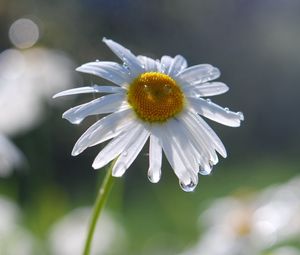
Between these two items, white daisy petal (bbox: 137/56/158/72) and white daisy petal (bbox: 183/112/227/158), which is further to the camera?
white daisy petal (bbox: 137/56/158/72)

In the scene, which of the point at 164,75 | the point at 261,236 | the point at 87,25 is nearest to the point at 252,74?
the point at 87,25

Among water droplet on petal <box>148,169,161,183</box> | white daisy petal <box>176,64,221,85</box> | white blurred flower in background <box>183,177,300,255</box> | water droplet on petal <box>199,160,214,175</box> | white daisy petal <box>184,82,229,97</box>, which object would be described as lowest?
white blurred flower in background <box>183,177,300,255</box>

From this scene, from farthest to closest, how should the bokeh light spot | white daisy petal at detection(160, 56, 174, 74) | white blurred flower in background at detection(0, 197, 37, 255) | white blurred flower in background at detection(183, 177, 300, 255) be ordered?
the bokeh light spot < white blurred flower in background at detection(0, 197, 37, 255) < white blurred flower in background at detection(183, 177, 300, 255) < white daisy petal at detection(160, 56, 174, 74)

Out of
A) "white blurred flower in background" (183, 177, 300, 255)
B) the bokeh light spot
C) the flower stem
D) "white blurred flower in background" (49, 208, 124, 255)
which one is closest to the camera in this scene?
the flower stem

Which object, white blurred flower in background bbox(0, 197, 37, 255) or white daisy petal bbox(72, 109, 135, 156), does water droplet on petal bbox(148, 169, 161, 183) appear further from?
white blurred flower in background bbox(0, 197, 37, 255)

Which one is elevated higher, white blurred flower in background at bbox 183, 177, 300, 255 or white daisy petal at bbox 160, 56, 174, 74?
white daisy petal at bbox 160, 56, 174, 74

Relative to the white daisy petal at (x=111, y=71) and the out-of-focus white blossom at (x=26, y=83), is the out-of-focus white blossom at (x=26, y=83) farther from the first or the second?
the white daisy petal at (x=111, y=71)

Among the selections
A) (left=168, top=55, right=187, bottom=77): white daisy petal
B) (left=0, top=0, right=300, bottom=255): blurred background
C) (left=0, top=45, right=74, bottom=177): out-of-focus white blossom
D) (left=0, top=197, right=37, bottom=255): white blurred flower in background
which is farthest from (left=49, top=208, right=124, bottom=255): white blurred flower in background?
(left=168, top=55, right=187, bottom=77): white daisy petal

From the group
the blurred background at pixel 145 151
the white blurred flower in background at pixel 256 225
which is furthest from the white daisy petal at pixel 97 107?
the white blurred flower in background at pixel 256 225
